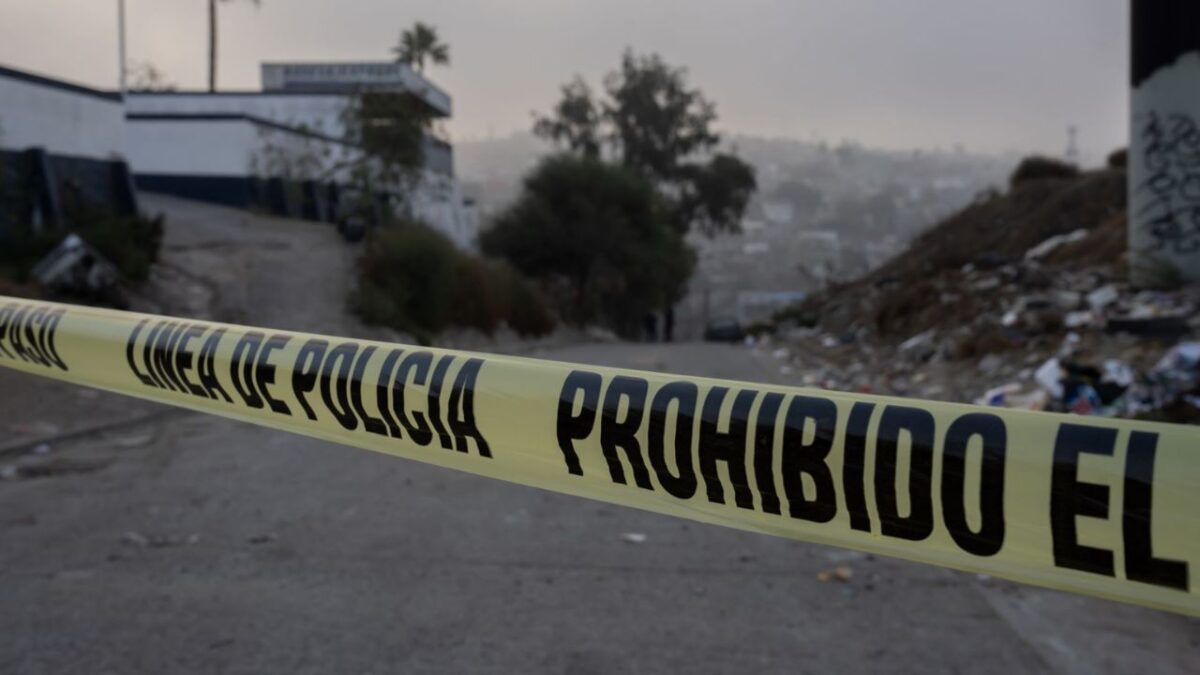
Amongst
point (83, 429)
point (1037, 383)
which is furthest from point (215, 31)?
point (1037, 383)

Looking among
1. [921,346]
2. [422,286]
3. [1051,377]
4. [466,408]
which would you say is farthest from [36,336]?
[422,286]

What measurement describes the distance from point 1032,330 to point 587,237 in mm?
25750

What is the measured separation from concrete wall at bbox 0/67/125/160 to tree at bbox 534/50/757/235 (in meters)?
30.4

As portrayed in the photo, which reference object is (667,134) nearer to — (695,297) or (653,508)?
(695,297)

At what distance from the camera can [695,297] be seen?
89750 millimetres

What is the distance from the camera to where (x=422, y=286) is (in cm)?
2009

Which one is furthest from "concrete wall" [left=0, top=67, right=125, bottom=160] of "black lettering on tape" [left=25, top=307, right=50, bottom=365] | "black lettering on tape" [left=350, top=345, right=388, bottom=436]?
"black lettering on tape" [left=350, top=345, right=388, bottom=436]

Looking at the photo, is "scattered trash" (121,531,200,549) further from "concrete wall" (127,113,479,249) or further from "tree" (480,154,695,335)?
"tree" (480,154,695,335)

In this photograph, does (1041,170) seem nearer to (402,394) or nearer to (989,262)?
(989,262)

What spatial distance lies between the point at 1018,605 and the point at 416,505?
3.57 metres

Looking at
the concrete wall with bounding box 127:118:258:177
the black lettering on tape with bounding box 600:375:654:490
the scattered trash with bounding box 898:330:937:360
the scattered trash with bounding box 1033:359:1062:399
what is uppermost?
the concrete wall with bounding box 127:118:258:177

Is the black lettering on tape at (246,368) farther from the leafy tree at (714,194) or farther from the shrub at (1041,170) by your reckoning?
the leafy tree at (714,194)

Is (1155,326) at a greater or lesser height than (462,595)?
greater

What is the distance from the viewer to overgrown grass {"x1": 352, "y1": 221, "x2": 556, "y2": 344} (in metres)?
18.5
